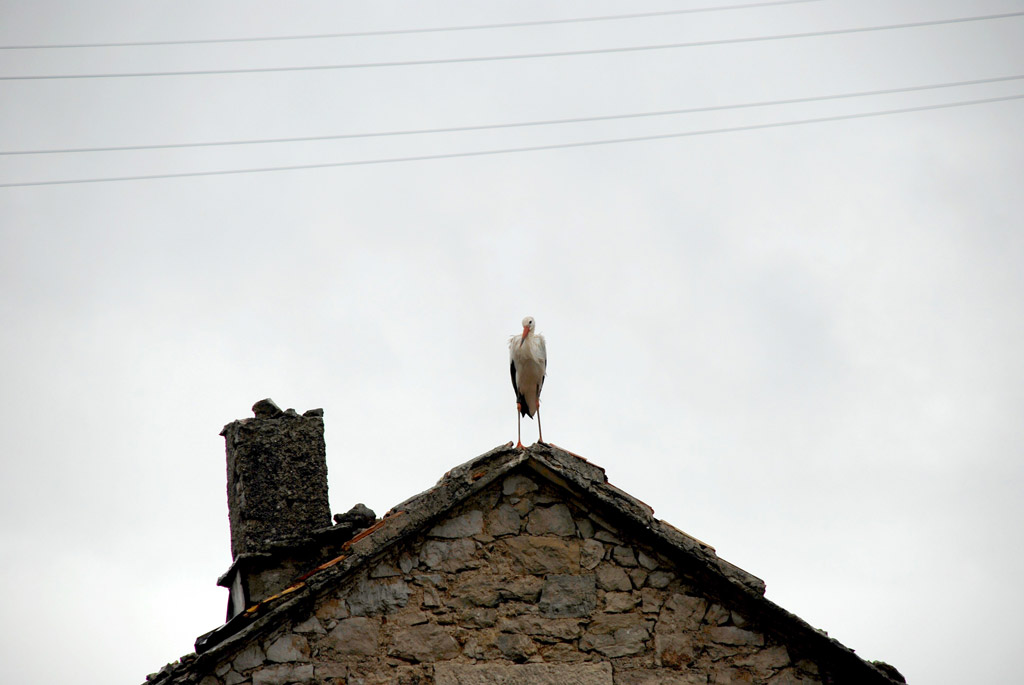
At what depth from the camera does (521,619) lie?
7762 mm

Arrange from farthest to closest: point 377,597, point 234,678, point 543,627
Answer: point 543,627
point 377,597
point 234,678

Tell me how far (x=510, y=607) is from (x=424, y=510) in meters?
0.87

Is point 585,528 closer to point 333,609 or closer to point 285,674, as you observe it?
point 333,609

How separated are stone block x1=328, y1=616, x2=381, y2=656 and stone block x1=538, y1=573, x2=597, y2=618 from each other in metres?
1.13

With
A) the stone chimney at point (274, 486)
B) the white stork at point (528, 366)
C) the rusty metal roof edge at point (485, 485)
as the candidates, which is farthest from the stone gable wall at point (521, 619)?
the white stork at point (528, 366)

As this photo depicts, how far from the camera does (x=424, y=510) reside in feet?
25.6

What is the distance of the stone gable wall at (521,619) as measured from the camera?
7492mm

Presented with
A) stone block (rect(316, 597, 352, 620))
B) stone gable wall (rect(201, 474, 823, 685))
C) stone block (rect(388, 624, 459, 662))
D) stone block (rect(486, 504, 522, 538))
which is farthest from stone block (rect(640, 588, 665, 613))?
stone block (rect(316, 597, 352, 620))

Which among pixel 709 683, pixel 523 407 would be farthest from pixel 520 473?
pixel 523 407

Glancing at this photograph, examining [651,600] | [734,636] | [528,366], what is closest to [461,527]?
[651,600]

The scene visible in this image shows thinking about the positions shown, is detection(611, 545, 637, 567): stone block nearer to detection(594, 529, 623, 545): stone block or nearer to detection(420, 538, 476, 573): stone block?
detection(594, 529, 623, 545): stone block

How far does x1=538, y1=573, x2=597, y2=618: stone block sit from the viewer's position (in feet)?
25.7

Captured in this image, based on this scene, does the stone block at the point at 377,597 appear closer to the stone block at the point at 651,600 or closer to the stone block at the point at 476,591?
the stone block at the point at 476,591

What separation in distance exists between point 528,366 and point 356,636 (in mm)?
5033
